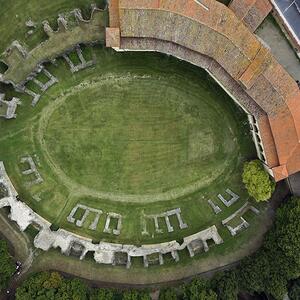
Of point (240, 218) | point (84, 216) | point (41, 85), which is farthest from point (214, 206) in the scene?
point (41, 85)

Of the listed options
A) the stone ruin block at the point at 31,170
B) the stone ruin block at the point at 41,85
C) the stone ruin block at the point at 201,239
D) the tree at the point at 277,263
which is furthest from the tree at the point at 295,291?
the stone ruin block at the point at 41,85

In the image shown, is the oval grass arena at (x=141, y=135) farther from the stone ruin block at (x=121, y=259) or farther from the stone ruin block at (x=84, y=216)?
the stone ruin block at (x=121, y=259)

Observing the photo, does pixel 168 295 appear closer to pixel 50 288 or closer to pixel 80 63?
pixel 50 288

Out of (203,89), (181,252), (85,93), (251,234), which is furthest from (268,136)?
(85,93)

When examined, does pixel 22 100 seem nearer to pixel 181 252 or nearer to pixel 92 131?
pixel 92 131

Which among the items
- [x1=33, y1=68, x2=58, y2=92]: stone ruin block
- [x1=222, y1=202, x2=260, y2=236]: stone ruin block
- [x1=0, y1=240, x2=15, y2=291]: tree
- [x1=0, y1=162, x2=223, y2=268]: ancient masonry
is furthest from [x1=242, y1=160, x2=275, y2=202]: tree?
[x1=0, y1=240, x2=15, y2=291]: tree

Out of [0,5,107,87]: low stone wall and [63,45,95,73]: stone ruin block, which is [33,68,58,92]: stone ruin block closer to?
[0,5,107,87]: low stone wall
